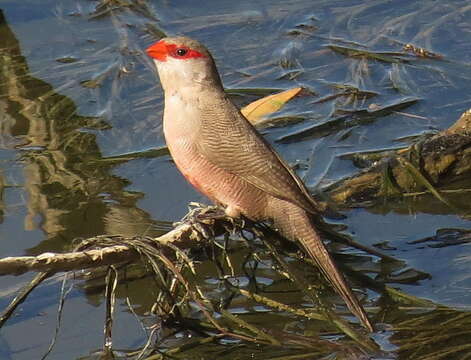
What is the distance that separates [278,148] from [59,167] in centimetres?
150

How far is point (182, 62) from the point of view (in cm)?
681

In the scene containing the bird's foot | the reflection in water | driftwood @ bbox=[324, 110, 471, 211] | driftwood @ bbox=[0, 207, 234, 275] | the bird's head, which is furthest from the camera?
driftwood @ bbox=[324, 110, 471, 211]

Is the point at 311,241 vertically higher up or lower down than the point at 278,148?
higher up

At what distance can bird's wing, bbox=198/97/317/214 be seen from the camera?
21.1ft

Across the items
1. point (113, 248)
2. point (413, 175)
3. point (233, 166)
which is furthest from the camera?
point (413, 175)

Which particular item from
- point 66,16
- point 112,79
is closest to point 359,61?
point 112,79

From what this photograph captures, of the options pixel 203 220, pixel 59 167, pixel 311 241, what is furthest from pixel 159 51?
pixel 59 167

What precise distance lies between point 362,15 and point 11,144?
3.71m

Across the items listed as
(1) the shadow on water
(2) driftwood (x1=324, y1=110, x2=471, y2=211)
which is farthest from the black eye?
(2) driftwood (x1=324, y1=110, x2=471, y2=211)

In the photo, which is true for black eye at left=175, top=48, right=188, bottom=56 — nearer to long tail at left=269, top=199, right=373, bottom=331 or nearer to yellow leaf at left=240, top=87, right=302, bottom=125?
long tail at left=269, top=199, right=373, bottom=331

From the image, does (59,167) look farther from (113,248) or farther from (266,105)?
(113,248)

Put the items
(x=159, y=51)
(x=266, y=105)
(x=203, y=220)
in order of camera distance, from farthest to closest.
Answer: (x=266, y=105)
(x=159, y=51)
(x=203, y=220)

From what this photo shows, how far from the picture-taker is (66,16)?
10.9 metres

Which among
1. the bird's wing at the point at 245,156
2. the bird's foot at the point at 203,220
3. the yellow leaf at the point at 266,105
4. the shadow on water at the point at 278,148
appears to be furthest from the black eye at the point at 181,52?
the yellow leaf at the point at 266,105
